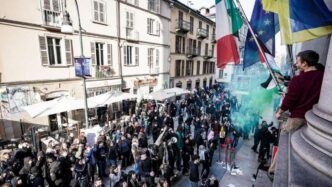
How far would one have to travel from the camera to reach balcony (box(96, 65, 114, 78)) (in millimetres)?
16031

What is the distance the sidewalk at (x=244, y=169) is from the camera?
9.20 metres

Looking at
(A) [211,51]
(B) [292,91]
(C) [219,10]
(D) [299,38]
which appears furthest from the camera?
(A) [211,51]

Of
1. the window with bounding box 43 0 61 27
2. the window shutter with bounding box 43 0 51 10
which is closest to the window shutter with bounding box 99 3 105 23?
the window with bounding box 43 0 61 27

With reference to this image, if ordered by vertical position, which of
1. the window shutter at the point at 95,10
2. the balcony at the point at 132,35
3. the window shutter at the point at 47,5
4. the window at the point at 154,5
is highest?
the window at the point at 154,5

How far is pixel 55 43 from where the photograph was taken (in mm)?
13297

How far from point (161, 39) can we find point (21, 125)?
1599 cm

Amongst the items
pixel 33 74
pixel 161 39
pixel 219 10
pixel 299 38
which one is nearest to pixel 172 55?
pixel 161 39

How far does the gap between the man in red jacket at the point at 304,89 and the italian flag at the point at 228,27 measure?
300 cm

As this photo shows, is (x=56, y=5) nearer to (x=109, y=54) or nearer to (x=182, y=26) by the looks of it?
(x=109, y=54)

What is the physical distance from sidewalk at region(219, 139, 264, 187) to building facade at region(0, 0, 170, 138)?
429 inches

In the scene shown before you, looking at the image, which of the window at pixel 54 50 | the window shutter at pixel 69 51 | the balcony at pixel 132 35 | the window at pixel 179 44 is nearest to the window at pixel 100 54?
the window shutter at pixel 69 51

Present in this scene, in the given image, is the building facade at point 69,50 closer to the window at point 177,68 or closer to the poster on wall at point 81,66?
the poster on wall at point 81,66

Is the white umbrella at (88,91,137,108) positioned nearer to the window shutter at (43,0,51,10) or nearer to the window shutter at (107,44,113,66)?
the window shutter at (107,44,113,66)

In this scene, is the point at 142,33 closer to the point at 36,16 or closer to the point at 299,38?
the point at 36,16
